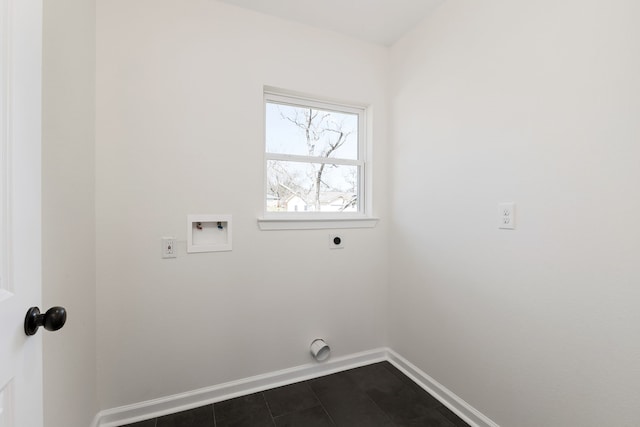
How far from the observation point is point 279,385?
1941mm

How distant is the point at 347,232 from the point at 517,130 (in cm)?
120

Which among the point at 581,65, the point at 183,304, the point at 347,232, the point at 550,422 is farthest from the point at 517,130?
the point at 183,304

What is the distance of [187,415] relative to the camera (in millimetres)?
1671

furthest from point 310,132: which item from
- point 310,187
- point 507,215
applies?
point 507,215

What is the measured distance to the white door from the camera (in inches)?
22.6

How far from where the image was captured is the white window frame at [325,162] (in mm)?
1958

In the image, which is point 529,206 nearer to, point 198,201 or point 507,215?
point 507,215

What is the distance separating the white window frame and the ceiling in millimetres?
488

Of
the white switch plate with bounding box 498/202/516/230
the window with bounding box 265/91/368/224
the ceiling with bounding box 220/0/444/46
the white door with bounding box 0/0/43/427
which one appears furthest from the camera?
the window with bounding box 265/91/368/224

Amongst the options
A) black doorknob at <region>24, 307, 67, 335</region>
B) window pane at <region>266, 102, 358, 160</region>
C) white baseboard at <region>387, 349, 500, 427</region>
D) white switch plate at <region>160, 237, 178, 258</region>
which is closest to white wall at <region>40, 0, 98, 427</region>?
white switch plate at <region>160, 237, 178, 258</region>

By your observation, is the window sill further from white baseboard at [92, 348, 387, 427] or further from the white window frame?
white baseboard at [92, 348, 387, 427]

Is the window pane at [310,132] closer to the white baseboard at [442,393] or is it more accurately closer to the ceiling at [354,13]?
the ceiling at [354,13]

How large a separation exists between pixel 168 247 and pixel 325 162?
3.96ft

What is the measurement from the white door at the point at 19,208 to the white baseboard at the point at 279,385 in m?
1.16
